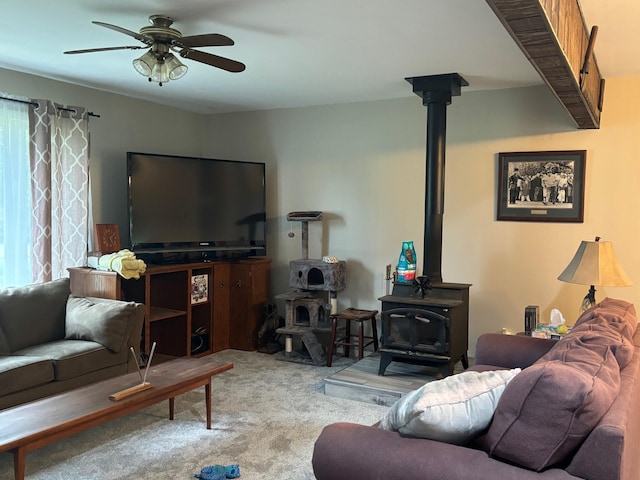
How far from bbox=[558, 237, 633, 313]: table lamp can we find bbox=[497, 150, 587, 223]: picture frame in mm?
944

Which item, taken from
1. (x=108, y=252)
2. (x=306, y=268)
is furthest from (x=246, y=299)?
(x=108, y=252)

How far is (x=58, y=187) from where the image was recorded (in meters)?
4.43

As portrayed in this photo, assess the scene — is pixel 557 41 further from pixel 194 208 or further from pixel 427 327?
pixel 194 208

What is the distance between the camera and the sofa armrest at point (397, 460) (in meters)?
1.54

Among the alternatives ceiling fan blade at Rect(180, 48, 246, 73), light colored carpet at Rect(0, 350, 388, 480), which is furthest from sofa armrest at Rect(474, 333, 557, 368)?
ceiling fan blade at Rect(180, 48, 246, 73)

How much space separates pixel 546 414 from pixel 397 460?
44cm

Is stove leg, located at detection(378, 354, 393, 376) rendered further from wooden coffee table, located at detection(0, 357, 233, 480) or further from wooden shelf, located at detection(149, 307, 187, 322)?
wooden shelf, located at detection(149, 307, 187, 322)

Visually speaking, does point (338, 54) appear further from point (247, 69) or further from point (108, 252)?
point (108, 252)

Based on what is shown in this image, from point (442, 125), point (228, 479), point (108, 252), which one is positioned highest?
point (442, 125)

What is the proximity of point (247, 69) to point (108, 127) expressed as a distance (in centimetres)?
164

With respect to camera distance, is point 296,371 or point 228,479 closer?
point 228,479

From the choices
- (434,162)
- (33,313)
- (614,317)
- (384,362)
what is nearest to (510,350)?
(614,317)

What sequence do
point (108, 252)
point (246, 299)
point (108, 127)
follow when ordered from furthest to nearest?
point (246, 299), point (108, 127), point (108, 252)

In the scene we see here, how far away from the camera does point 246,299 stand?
5.29 meters
